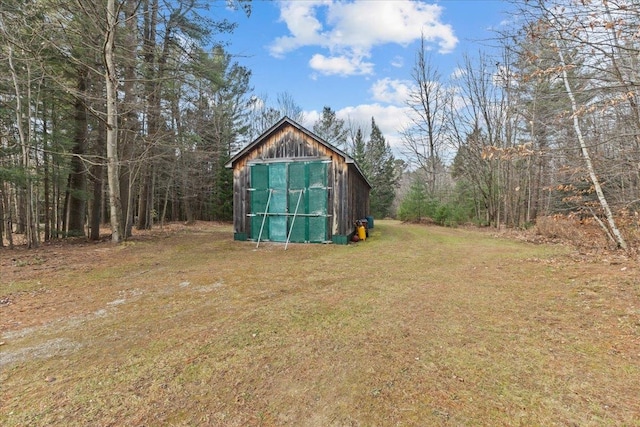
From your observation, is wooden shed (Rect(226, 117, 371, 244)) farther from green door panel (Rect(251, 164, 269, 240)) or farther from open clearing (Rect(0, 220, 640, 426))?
open clearing (Rect(0, 220, 640, 426))

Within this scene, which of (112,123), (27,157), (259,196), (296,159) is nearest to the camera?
(27,157)

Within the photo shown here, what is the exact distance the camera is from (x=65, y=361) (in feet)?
8.35

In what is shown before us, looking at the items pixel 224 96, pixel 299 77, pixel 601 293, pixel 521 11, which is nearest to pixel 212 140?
pixel 224 96

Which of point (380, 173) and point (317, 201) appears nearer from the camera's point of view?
point (317, 201)

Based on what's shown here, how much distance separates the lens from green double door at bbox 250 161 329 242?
9906mm

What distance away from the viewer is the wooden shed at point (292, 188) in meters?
9.81

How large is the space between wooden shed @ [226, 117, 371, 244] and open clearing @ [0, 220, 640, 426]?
4494 millimetres

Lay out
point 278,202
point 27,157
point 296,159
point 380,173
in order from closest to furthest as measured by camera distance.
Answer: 1. point 27,157
2. point 296,159
3. point 278,202
4. point 380,173

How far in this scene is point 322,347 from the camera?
277cm

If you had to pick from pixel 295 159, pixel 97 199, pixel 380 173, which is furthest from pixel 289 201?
pixel 380 173

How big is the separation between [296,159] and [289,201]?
1.51m

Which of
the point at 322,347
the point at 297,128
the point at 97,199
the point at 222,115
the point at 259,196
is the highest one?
the point at 222,115

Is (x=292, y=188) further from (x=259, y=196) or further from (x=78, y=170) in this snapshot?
(x=78, y=170)

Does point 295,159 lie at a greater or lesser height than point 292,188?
greater
